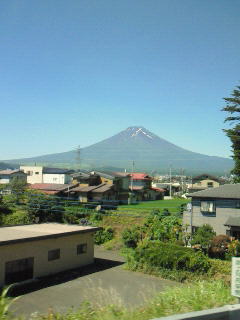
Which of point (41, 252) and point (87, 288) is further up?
point (41, 252)

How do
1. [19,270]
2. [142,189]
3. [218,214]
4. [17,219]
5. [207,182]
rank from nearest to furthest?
[19,270]
[218,214]
[17,219]
[142,189]
[207,182]

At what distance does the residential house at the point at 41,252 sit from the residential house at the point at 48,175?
54.4 m

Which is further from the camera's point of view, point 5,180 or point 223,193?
point 5,180

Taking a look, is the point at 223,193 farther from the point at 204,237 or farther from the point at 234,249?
the point at 234,249

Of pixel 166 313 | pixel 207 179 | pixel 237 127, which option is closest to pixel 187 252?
pixel 166 313

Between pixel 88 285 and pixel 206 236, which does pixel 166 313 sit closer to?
pixel 88 285

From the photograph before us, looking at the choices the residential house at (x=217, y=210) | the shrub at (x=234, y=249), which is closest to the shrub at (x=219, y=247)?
the shrub at (x=234, y=249)

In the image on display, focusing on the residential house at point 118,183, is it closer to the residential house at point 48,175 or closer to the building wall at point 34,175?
the residential house at point 48,175

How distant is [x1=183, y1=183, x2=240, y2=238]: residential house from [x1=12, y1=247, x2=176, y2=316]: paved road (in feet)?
28.4

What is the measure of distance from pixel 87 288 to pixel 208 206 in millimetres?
14608

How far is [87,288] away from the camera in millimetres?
16938

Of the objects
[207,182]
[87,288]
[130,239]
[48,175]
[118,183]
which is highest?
[48,175]

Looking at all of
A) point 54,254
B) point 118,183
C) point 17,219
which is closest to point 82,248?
point 54,254

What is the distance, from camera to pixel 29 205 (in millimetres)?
35719
